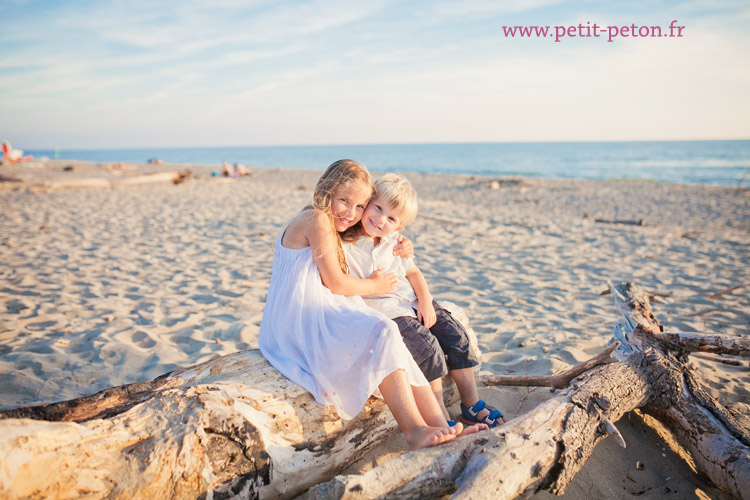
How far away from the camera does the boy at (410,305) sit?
8.29 ft

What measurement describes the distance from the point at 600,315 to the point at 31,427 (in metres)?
4.60

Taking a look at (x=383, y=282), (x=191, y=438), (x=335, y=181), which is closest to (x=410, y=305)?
(x=383, y=282)

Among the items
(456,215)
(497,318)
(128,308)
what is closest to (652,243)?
(456,215)

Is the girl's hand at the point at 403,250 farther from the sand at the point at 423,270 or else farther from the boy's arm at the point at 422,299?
the sand at the point at 423,270

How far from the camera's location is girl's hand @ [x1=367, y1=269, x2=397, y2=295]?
8.67ft

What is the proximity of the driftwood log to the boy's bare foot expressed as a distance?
0.13 feet

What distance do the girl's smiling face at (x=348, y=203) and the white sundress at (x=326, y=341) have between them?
0.27 meters

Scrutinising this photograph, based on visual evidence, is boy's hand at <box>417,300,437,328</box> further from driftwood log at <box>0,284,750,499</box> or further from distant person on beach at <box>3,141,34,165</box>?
distant person on beach at <box>3,141,34,165</box>

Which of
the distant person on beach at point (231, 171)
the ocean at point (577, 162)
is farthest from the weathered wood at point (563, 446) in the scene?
the ocean at point (577, 162)

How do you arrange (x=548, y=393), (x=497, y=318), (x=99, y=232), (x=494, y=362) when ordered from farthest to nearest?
(x=99, y=232), (x=497, y=318), (x=494, y=362), (x=548, y=393)

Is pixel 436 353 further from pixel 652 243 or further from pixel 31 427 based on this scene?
pixel 652 243

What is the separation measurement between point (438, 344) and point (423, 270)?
353cm

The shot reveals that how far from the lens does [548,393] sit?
3.01m

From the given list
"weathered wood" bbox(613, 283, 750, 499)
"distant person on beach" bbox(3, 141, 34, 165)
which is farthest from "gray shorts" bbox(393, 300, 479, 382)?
"distant person on beach" bbox(3, 141, 34, 165)
